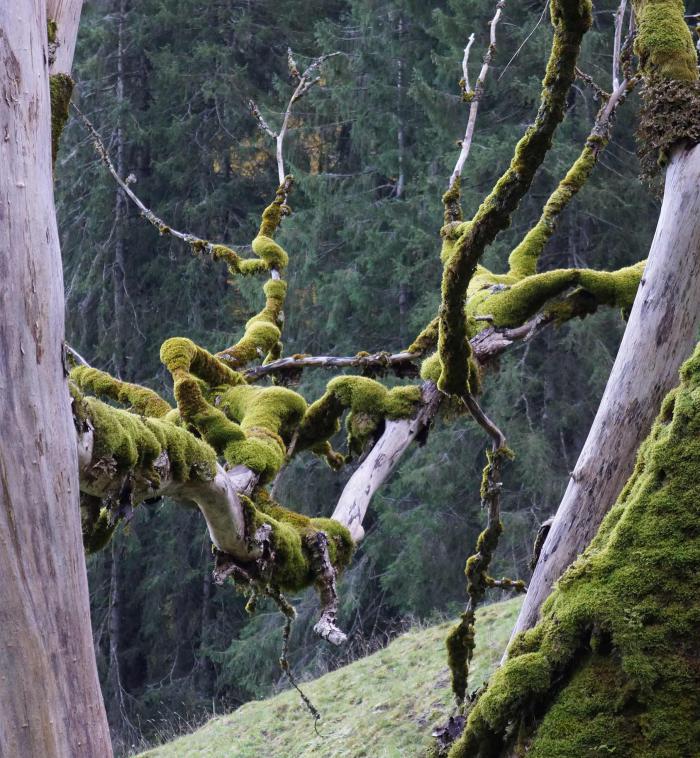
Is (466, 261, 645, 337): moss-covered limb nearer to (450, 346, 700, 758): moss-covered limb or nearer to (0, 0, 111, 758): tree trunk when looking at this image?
(450, 346, 700, 758): moss-covered limb

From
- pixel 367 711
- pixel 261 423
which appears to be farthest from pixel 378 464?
pixel 367 711

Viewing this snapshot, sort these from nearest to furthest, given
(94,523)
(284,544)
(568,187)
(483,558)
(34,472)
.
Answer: (34,472)
(94,523)
(284,544)
(483,558)
(568,187)

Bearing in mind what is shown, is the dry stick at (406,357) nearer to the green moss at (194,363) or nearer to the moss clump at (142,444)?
the green moss at (194,363)

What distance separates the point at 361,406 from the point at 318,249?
1508cm

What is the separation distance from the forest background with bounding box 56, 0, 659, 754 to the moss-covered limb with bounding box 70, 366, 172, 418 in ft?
36.4

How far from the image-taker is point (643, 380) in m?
2.89

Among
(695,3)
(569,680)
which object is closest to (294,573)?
(569,680)

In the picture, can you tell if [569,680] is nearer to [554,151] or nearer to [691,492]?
[691,492]

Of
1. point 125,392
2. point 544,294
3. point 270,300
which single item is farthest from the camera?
point 270,300

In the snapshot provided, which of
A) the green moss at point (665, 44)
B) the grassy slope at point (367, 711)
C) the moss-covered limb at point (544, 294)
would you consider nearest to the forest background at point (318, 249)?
the grassy slope at point (367, 711)

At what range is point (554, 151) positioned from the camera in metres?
14.2

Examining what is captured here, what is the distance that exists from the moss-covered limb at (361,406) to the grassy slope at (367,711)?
11.9ft

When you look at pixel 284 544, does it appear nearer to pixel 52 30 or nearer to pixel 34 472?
pixel 34 472

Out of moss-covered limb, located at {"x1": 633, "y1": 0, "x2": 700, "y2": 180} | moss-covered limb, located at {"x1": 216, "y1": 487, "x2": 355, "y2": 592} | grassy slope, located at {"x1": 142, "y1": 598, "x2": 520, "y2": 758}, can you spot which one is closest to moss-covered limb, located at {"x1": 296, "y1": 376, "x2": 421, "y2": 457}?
moss-covered limb, located at {"x1": 216, "y1": 487, "x2": 355, "y2": 592}
